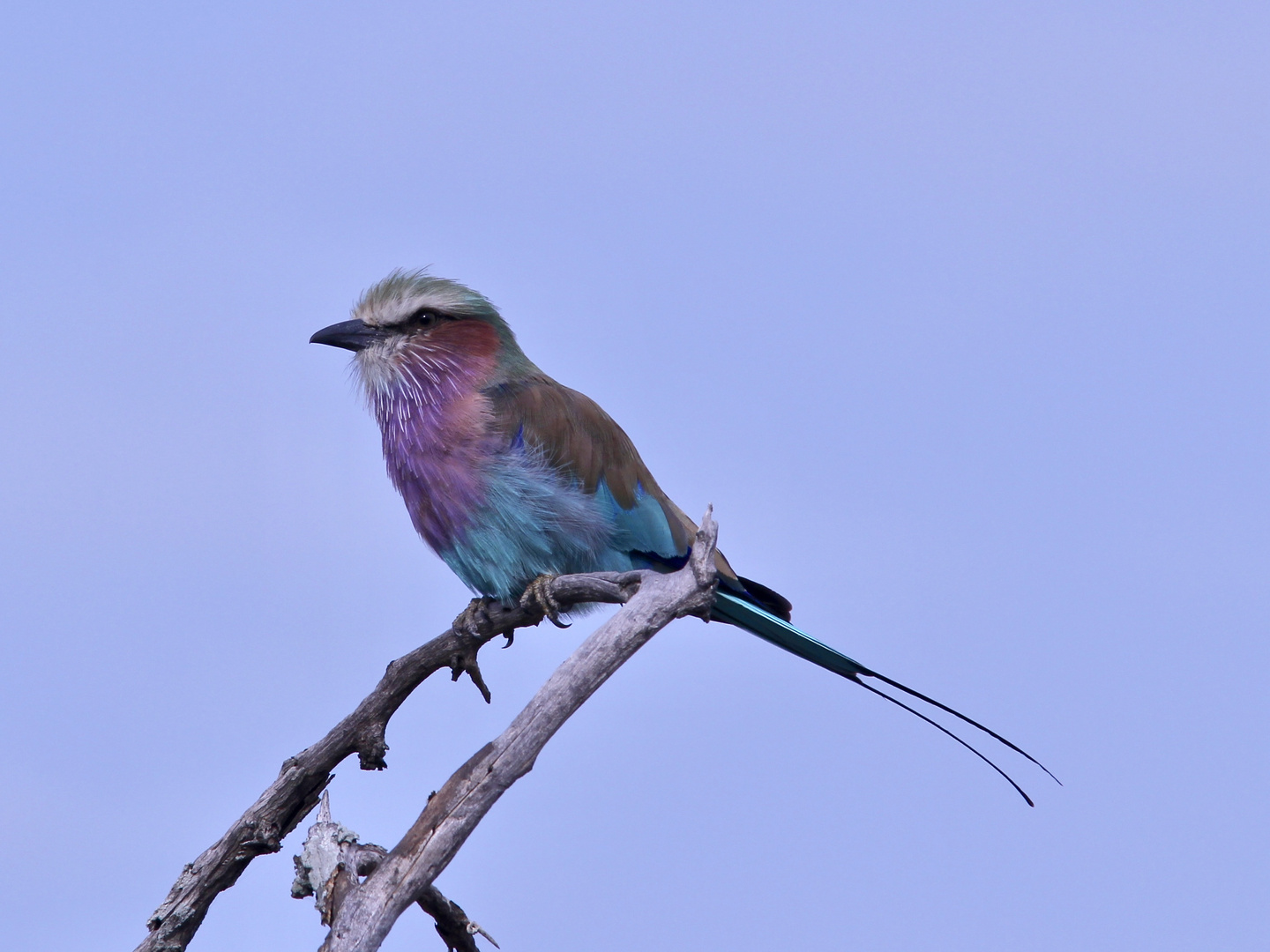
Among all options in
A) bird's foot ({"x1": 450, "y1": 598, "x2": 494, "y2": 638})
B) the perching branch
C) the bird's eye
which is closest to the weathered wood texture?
the perching branch

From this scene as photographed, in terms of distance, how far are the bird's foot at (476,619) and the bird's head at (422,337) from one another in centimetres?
72

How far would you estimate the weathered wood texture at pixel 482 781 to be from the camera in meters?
3.14

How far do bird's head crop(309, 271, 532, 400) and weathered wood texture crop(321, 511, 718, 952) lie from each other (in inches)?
47.8

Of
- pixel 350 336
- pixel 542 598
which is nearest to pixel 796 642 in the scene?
pixel 542 598

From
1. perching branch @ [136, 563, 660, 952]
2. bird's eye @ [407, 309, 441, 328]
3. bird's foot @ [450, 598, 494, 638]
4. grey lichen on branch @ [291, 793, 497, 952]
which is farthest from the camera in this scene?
bird's eye @ [407, 309, 441, 328]

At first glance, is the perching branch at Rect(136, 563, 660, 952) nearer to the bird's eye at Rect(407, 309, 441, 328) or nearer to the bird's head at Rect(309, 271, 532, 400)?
the bird's head at Rect(309, 271, 532, 400)

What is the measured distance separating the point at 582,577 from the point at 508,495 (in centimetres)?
40

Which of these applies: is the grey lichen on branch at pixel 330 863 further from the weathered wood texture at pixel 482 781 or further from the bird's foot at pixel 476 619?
the bird's foot at pixel 476 619

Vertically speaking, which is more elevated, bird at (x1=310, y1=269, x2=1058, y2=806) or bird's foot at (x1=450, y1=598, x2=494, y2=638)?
bird at (x1=310, y1=269, x2=1058, y2=806)

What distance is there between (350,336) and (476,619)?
111 cm

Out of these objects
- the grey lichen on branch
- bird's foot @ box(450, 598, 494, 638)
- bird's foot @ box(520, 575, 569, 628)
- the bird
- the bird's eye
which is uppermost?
the bird's eye

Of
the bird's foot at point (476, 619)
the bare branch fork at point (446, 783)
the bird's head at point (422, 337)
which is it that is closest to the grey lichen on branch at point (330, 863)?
the bare branch fork at point (446, 783)

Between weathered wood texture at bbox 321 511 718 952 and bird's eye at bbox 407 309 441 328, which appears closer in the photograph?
weathered wood texture at bbox 321 511 718 952

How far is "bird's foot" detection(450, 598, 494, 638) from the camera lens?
13.7ft
